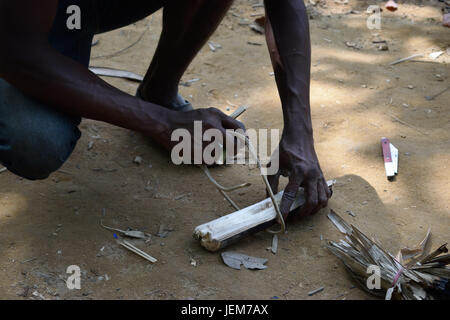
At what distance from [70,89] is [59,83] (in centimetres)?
4

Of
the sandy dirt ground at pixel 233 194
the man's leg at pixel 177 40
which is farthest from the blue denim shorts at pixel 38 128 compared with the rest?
the man's leg at pixel 177 40

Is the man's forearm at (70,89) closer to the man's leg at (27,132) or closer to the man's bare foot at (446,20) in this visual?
the man's leg at (27,132)

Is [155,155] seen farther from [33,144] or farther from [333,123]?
[333,123]

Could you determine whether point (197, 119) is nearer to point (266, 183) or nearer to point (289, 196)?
point (266, 183)

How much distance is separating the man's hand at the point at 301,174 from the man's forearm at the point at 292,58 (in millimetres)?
71

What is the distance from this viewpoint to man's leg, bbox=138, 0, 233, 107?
2473 millimetres

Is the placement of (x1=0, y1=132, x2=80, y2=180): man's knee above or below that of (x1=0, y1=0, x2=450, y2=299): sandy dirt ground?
above

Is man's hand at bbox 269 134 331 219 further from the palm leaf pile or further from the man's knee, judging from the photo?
the man's knee

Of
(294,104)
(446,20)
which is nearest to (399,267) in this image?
(294,104)

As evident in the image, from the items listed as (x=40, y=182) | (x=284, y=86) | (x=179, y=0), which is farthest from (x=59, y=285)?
(x=179, y=0)

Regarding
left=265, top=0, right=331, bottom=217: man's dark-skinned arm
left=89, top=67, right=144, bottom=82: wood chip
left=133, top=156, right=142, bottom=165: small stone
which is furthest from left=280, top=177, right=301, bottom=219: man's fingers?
left=89, top=67, right=144, bottom=82: wood chip

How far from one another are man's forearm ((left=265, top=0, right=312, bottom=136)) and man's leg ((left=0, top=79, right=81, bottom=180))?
898 mm

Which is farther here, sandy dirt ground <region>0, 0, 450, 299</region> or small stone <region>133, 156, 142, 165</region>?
small stone <region>133, 156, 142, 165</region>

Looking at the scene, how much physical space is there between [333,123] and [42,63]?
171 centimetres
